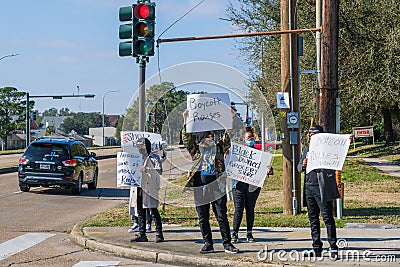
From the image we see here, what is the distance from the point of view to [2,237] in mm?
11992

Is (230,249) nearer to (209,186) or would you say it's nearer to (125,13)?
(209,186)

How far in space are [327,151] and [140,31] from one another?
5090 millimetres

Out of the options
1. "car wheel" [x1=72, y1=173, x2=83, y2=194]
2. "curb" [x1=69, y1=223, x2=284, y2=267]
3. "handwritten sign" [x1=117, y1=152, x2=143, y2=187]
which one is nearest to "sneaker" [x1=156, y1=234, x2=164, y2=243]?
"curb" [x1=69, y1=223, x2=284, y2=267]

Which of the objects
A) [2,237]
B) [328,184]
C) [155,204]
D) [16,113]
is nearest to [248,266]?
[328,184]

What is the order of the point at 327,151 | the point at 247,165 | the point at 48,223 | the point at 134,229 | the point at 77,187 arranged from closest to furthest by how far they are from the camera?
the point at 327,151
the point at 247,165
the point at 134,229
the point at 48,223
the point at 77,187

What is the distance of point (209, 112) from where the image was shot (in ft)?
35.6

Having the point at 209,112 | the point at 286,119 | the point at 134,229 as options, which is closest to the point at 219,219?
the point at 209,112

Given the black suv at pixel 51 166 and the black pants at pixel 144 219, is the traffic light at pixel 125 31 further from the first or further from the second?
the black suv at pixel 51 166

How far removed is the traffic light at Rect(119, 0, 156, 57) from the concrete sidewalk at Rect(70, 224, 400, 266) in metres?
3.41

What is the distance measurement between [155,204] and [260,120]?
261cm

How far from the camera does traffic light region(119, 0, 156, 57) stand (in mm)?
13023

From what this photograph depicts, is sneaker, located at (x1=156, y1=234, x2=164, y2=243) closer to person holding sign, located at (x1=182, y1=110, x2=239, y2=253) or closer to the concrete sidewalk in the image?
the concrete sidewalk

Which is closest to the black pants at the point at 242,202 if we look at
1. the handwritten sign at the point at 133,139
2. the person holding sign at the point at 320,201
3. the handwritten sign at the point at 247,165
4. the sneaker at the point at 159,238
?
the handwritten sign at the point at 247,165

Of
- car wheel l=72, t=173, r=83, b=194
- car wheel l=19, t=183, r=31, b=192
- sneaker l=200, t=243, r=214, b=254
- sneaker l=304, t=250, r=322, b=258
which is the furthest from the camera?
car wheel l=19, t=183, r=31, b=192
